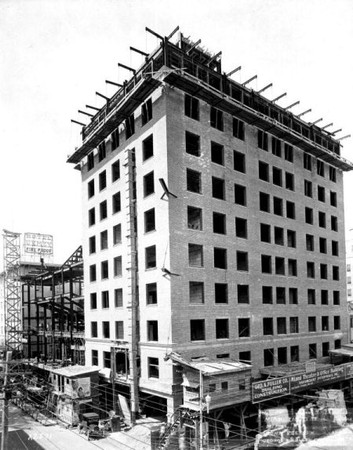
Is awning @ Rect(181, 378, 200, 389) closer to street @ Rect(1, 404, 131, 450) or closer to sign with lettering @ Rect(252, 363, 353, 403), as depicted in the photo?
sign with lettering @ Rect(252, 363, 353, 403)

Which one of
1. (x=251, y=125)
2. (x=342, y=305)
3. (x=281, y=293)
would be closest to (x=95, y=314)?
(x=281, y=293)

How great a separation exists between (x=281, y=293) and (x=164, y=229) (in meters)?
17.4

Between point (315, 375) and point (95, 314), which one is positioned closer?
point (315, 375)

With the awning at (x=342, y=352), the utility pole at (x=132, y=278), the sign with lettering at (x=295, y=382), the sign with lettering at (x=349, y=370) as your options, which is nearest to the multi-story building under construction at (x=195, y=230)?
the utility pole at (x=132, y=278)

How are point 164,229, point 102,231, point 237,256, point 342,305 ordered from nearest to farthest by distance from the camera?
point 164,229, point 237,256, point 102,231, point 342,305

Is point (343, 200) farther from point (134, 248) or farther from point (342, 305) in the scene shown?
point (134, 248)

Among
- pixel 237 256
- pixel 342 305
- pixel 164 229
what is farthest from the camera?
pixel 342 305

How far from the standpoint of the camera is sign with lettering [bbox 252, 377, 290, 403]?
30906mm

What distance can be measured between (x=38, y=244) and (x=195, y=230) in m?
61.0

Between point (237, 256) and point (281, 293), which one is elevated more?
point (237, 256)

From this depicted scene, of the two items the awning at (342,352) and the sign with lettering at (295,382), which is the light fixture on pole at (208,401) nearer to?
the sign with lettering at (295,382)

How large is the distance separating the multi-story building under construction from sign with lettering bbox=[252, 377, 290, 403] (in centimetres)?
466

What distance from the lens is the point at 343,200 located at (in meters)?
55.6

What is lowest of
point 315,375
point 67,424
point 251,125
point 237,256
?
point 67,424
